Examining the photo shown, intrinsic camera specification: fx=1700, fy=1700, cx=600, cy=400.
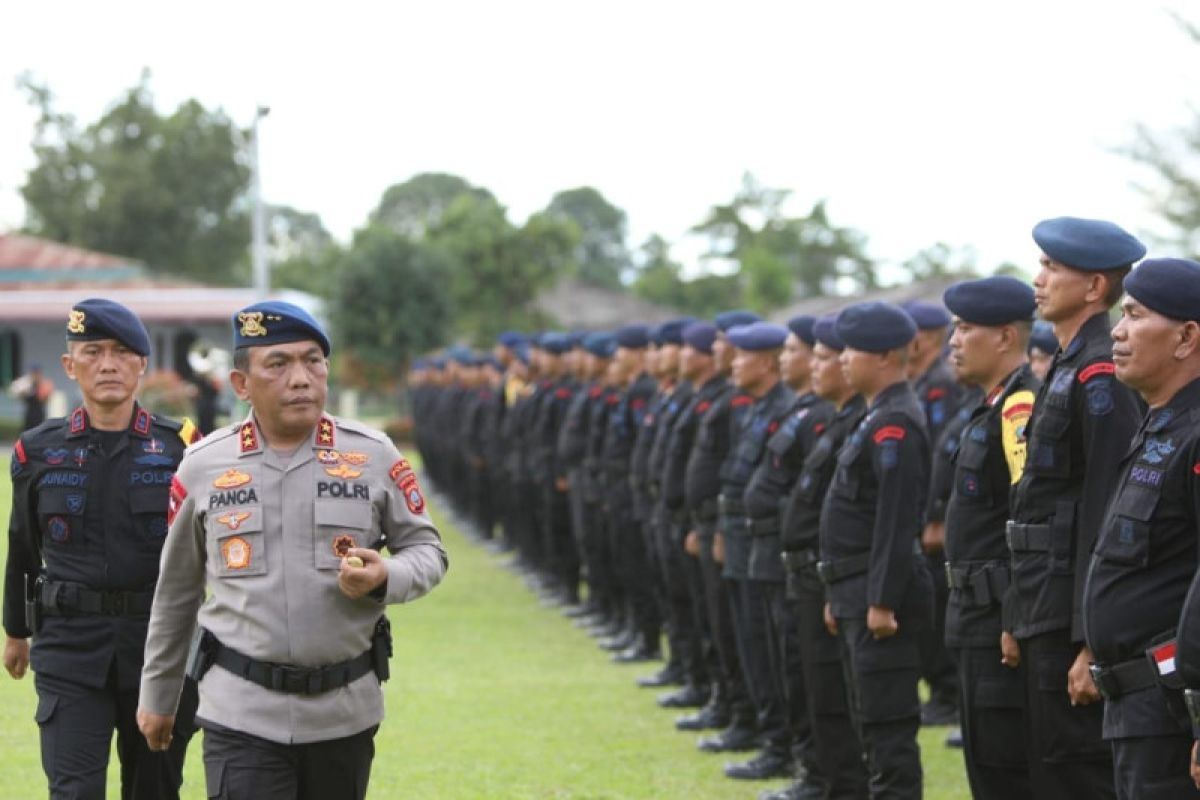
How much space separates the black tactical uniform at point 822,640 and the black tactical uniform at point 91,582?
2.78m

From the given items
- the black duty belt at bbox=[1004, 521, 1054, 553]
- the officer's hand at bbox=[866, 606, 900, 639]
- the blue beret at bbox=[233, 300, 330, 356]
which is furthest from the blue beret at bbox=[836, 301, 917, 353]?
the blue beret at bbox=[233, 300, 330, 356]

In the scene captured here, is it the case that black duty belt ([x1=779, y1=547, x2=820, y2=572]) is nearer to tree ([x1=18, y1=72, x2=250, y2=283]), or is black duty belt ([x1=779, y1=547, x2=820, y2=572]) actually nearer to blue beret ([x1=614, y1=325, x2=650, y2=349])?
blue beret ([x1=614, y1=325, x2=650, y2=349])

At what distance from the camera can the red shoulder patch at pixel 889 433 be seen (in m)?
6.86

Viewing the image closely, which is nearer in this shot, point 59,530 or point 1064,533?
point 1064,533

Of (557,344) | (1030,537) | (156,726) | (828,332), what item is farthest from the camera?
(557,344)

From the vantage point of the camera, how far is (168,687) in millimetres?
4926

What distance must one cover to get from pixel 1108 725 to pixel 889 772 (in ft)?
7.50

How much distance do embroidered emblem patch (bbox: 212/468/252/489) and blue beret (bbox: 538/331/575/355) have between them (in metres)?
11.4

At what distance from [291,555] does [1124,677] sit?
7.38 feet

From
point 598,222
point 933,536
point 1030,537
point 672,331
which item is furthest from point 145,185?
point 1030,537

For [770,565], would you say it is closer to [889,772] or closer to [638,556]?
[889,772]

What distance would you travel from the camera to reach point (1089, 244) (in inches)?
219

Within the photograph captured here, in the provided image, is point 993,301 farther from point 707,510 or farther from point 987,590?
point 707,510

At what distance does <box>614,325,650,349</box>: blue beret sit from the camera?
13688 mm
